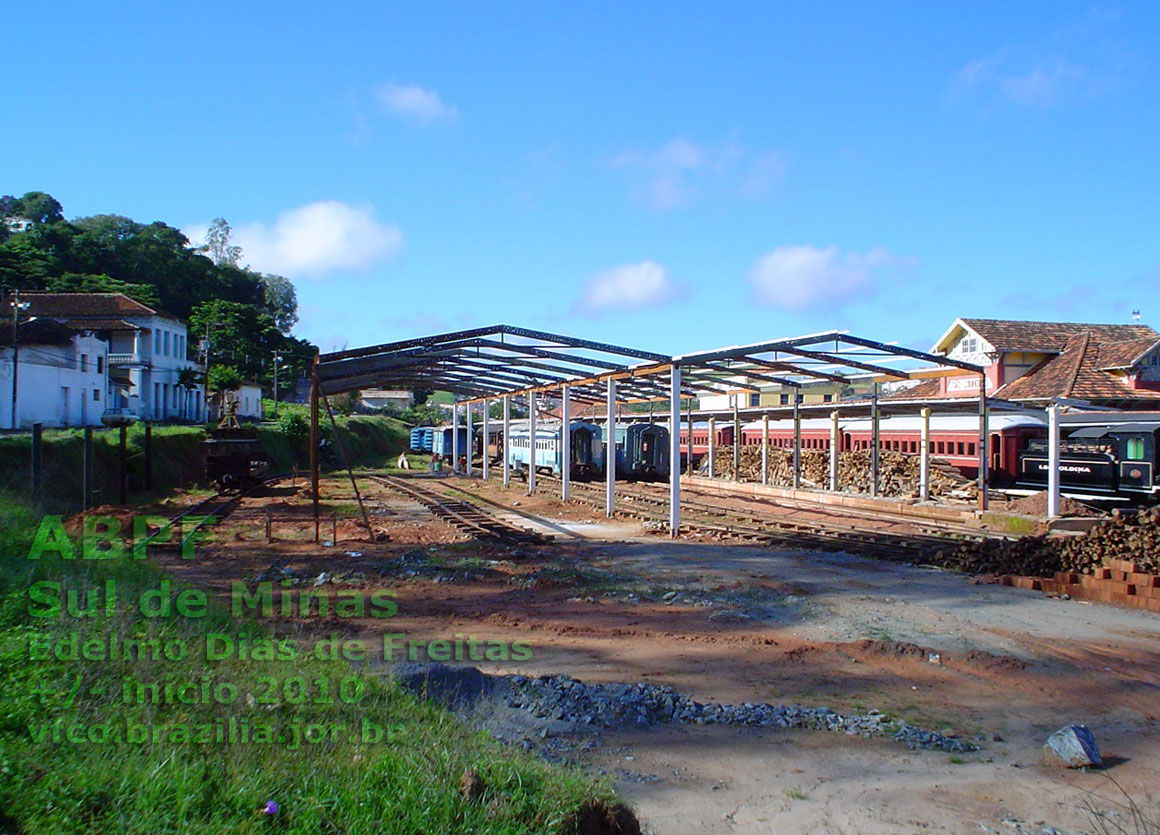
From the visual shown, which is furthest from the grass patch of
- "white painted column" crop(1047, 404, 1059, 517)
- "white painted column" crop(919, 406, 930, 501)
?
"white painted column" crop(919, 406, 930, 501)

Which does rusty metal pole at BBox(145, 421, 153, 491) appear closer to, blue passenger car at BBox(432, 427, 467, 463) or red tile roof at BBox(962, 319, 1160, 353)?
blue passenger car at BBox(432, 427, 467, 463)

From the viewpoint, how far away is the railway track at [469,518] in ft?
62.6

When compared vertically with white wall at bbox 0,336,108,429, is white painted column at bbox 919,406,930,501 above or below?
below

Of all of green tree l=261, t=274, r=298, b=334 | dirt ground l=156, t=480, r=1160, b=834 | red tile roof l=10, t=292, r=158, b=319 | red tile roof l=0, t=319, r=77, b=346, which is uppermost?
green tree l=261, t=274, r=298, b=334

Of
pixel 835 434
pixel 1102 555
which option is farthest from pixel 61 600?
pixel 835 434

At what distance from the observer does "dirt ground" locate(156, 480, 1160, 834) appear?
5855mm

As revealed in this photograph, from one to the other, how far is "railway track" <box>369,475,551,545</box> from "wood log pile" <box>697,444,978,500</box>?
1259cm

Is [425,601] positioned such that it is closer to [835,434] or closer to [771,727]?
[771,727]

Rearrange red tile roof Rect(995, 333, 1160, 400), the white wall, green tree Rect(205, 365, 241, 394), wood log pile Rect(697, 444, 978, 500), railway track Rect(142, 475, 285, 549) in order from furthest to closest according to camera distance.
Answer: green tree Rect(205, 365, 241, 394) < the white wall < red tile roof Rect(995, 333, 1160, 400) < wood log pile Rect(697, 444, 978, 500) < railway track Rect(142, 475, 285, 549)

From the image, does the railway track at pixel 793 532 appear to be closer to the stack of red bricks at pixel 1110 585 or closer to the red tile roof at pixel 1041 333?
the stack of red bricks at pixel 1110 585

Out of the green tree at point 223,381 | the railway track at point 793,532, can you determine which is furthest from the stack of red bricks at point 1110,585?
the green tree at point 223,381

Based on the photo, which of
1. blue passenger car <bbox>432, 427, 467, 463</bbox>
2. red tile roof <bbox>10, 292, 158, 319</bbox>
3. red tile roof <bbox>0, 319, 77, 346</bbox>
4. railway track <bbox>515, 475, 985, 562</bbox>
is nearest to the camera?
railway track <bbox>515, 475, 985, 562</bbox>

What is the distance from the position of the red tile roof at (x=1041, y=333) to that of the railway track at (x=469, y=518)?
23.2 meters

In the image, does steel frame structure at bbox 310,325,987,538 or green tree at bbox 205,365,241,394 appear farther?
green tree at bbox 205,365,241,394
